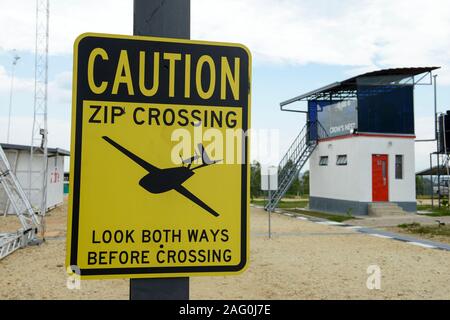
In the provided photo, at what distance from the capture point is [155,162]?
4.72 feet

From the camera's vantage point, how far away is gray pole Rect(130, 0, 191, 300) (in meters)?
1.44

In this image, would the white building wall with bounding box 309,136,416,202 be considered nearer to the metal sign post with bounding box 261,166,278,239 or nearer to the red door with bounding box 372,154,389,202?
the red door with bounding box 372,154,389,202

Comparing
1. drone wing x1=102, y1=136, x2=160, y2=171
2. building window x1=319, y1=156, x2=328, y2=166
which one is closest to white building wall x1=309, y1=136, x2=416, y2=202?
building window x1=319, y1=156, x2=328, y2=166

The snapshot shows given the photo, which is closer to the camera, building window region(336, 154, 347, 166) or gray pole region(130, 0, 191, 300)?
gray pole region(130, 0, 191, 300)

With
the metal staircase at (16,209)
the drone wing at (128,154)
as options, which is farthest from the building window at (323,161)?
the drone wing at (128,154)

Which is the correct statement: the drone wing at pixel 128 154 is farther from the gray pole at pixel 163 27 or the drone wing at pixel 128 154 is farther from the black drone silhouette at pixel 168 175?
the gray pole at pixel 163 27

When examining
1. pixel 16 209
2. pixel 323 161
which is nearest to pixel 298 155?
pixel 323 161

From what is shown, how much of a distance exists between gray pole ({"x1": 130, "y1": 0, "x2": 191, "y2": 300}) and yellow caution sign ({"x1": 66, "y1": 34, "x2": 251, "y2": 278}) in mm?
37

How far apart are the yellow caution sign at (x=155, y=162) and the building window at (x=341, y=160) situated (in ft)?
63.7

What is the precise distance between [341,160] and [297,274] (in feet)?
44.4

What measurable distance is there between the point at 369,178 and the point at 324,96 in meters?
→ 6.28

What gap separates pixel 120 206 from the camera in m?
1.42

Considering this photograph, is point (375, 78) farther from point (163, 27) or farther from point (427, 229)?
point (163, 27)

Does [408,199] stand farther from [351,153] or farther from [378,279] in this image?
[378,279]
